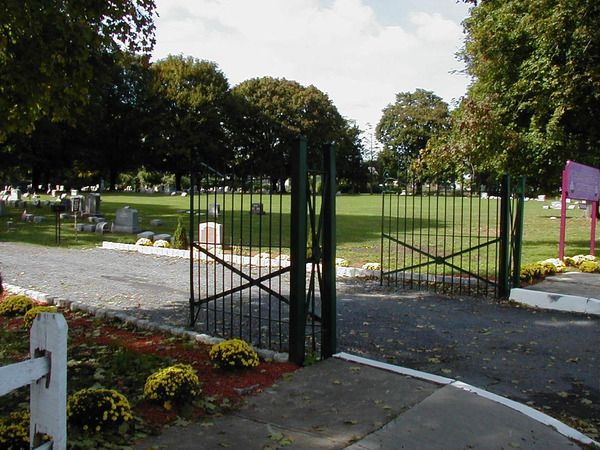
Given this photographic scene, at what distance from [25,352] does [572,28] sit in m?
→ 13.9

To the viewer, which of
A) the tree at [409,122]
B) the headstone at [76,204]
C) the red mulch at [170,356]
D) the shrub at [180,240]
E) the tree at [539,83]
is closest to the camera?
the red mulch at [170,356]

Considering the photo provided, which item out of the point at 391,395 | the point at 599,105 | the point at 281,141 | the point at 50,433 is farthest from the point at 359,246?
the point at 281,141

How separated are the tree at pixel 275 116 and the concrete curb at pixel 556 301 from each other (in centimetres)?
6162

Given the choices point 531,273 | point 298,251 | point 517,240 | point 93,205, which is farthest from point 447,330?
point 93,205

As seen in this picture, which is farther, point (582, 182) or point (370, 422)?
point (582, 182)

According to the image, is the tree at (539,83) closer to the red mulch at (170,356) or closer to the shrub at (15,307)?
the red mulch at (170,356)

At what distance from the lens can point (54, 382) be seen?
2699mm

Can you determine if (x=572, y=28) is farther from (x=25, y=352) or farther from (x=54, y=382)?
(x=54, y=382)

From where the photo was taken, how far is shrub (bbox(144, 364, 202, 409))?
4.75 meters

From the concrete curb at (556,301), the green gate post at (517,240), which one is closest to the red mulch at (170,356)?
the concrete curb at (556,301)

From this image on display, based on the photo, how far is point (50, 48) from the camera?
6.96 meters

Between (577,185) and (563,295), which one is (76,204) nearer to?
(577,185)

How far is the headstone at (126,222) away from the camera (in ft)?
70.2

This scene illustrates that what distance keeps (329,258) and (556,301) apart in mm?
5188
